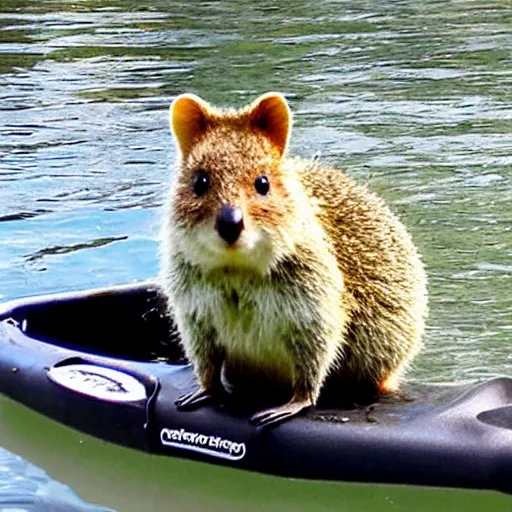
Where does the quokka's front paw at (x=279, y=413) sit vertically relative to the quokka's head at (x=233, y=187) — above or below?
below

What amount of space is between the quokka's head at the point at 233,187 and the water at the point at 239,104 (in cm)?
80

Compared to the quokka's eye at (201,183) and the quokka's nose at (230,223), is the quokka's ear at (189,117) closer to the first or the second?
the quokka's eye at (201,183)

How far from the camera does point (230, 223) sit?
14.1ft

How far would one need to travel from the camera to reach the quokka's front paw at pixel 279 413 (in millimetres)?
4801

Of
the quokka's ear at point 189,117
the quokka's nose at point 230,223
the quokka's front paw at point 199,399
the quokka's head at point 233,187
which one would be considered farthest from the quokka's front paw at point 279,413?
the quokka's ear at point 189,117

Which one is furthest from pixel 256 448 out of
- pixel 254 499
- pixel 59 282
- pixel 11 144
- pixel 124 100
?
pixel 124 100

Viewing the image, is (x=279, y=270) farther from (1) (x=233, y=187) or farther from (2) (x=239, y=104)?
(2) (x=239, y=104)

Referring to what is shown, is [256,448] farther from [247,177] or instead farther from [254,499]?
[247,177]

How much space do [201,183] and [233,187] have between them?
0.12 m

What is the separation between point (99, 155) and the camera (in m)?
9.55

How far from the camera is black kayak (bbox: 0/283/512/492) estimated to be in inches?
180

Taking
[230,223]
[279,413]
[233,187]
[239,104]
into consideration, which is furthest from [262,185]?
[239,104]

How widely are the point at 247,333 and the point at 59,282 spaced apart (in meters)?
2.34

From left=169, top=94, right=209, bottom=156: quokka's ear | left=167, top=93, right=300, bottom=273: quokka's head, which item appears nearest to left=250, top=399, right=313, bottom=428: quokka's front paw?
left=167, top=93, right=300, bottom=273: quokka's head
